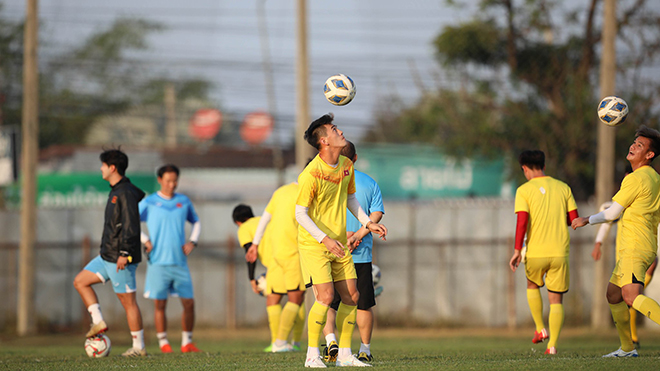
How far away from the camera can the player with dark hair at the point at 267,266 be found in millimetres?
9938

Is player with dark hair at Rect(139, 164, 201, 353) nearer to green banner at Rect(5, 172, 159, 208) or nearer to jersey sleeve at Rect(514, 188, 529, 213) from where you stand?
jersey sleeve at Rect(514, 188, 529, 213)

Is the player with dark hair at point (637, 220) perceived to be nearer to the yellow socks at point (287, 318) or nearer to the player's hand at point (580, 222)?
the player's hand at point (580, 222)

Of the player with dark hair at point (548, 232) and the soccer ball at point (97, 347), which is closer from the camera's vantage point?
the player with dark hair at point (548, 232)

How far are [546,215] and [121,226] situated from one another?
15.6 feet

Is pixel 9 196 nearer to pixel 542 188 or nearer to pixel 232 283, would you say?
pixel 232 283

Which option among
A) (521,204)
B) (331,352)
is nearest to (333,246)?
(331,352)

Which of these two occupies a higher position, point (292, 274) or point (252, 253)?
point (252, 253)

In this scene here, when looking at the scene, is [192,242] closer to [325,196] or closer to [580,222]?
[325,196]

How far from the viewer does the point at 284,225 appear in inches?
384

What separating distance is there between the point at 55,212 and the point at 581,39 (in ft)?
46.4

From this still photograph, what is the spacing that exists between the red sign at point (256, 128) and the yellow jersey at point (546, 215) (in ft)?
65.4

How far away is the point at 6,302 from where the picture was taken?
17.1 meters

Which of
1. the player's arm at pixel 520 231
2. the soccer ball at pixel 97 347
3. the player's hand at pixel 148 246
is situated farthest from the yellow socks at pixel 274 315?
the player's arm at pixel 520 231

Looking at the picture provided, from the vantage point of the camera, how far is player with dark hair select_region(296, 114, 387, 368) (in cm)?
673
